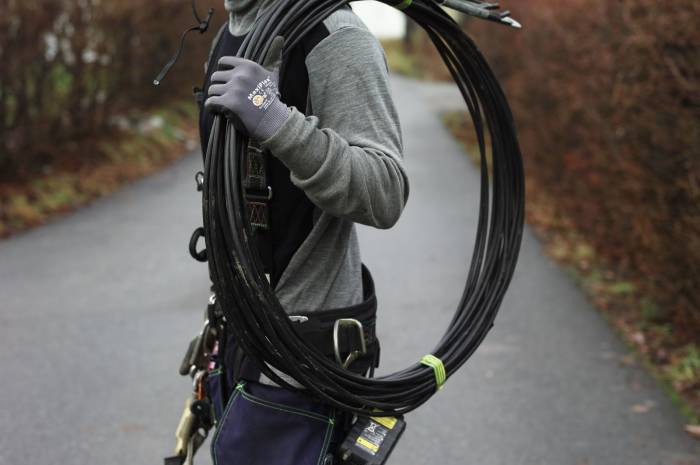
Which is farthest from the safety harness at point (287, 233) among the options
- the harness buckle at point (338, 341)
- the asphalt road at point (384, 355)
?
the asphalt road at point (384, 355)

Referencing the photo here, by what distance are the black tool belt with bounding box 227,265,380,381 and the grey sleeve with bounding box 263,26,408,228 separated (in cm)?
27

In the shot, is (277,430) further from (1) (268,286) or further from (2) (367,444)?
(1) (268,286)

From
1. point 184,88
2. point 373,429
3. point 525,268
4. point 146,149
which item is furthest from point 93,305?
point 184,88

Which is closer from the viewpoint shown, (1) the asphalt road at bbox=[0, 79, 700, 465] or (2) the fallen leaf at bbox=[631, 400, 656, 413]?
(1) the asphalt road at bbox=[0, 79, 700, 465]

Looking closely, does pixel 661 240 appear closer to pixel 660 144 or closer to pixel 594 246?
pixel 660 144

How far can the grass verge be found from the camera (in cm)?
844

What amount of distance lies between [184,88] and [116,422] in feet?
36.8

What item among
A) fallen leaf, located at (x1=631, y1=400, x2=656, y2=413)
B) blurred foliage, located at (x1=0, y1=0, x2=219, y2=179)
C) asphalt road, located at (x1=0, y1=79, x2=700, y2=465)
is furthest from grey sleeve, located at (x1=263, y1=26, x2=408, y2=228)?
blurred foliage, located at (x1=0, y1=0, x2=219, y2=179)

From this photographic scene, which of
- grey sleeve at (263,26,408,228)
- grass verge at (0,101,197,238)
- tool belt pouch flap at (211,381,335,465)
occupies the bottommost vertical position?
grass verge at (0,101,197,238)

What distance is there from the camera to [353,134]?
73.5 inches

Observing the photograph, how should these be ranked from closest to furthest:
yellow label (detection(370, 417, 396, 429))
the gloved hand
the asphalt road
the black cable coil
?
the gloved hand, the black cable coil, yellow label (detection(370, 417, 396, 429)), the asphalt road

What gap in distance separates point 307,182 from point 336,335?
438 millimetres

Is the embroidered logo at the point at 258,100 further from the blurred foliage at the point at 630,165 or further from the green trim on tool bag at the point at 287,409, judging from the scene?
the blurred foliage at the point at 630,165

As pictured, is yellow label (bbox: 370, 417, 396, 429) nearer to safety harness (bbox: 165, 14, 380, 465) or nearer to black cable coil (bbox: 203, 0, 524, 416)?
black cable coil (bbox: 203, 0, 524, 416)
